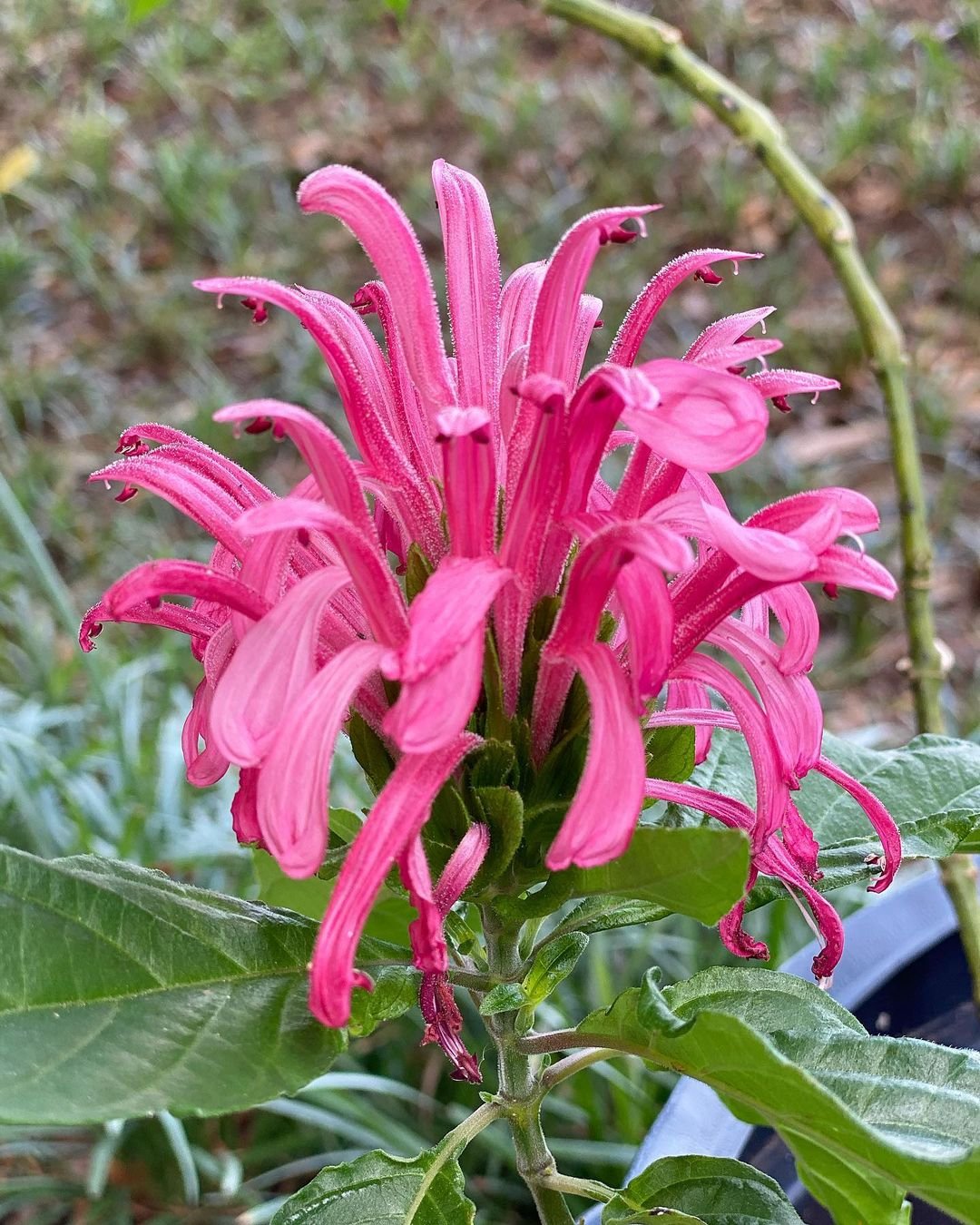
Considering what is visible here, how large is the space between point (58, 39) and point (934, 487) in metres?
2.91

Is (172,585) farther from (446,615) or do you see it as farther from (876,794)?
(876,794)

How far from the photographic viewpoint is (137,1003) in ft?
1.26

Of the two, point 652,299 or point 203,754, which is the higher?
point 652,299

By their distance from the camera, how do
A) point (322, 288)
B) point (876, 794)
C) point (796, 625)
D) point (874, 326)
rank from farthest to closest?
point (322, 288) → point (874, 326) → point (876, 794) → point (796, 625)

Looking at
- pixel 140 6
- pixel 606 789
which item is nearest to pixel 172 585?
pixel 606 789

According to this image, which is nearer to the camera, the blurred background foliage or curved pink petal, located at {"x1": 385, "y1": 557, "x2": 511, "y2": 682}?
curved pink petal, located at {"x1": 385, "y1": 557, "x2": 511, "y2": 682}

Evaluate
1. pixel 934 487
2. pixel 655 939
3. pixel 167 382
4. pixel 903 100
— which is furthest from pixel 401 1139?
pixel 903 100

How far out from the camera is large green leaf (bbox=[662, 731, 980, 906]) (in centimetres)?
48

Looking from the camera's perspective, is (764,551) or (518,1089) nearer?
(764,551)

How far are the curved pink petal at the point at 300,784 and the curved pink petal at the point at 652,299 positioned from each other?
0.62ft

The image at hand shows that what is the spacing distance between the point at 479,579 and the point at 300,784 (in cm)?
8

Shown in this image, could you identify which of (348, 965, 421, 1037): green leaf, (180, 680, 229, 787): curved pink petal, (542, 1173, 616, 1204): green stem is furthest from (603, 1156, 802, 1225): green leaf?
(180, 680, 229, 787): curved pink petal

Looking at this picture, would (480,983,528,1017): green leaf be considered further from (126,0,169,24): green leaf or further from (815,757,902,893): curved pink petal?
(126,0,169,24): green leaf

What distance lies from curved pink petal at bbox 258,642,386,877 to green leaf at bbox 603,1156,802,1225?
0.78ft
